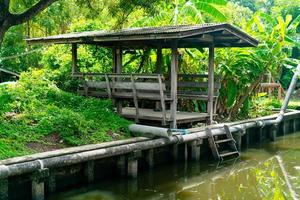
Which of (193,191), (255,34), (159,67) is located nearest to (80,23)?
(159,67)

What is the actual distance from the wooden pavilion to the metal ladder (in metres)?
0.79

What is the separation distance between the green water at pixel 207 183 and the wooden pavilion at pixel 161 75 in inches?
70.9

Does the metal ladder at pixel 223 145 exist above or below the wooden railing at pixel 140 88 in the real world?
below

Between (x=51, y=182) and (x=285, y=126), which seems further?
(x=285, y=126)

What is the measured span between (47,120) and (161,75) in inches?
146

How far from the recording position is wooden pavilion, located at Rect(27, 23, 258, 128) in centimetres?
1318

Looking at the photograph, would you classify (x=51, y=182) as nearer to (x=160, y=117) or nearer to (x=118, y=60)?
(x=160, y=117)

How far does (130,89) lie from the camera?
14.4 metres

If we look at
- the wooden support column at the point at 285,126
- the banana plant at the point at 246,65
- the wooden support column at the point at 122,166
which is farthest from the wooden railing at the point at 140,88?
the wooden support column at the point at 285,126

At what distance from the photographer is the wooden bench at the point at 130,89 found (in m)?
13.2

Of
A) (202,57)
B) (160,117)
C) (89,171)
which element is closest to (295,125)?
(202,57)

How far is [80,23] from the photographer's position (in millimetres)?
21625

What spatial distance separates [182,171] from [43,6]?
642 cm

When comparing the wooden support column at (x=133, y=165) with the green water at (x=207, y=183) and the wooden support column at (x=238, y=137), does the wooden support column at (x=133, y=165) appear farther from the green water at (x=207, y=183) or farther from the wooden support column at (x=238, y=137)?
the wooden support column at (x=238, y=137)
